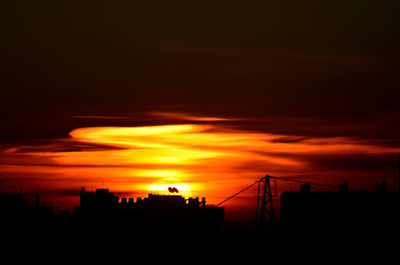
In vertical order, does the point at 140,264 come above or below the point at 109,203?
below

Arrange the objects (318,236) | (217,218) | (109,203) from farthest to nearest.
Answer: (217,218)
(109,203)
(318,236)

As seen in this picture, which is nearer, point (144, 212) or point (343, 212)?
point (343, 212)

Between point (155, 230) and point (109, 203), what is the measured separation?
29266 millimetres

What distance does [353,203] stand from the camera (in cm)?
15425

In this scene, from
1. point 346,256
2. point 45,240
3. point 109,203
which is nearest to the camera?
point 346,256

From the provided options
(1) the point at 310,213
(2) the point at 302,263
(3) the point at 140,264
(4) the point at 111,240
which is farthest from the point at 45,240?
(1) the point at 310,213

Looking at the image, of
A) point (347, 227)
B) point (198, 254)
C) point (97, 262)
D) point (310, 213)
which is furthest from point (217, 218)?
point (97, 262)

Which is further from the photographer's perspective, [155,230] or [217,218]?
[217,218]

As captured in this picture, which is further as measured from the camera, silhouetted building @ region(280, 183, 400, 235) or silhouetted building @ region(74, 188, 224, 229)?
silhouetted building @ region(74, 188, 224, 229)

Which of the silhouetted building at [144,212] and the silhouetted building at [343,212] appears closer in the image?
the silhouetted building at [343,212]

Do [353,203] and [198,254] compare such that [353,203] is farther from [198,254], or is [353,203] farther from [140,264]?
[140,264]

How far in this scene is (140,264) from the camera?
4515 inches

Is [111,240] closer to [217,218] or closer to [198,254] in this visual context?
[198,254]

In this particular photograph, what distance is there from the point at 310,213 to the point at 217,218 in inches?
1826
